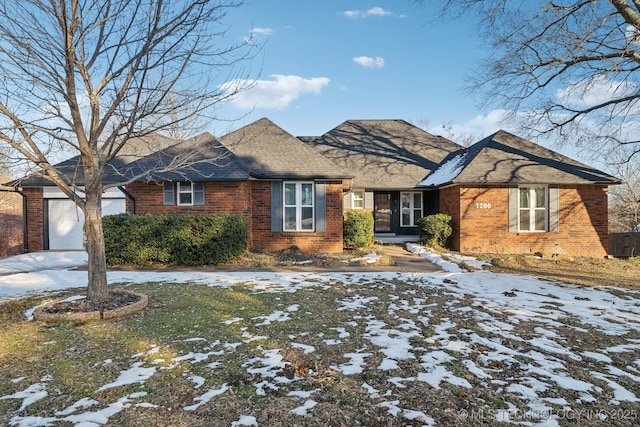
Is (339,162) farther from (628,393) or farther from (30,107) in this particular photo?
(628,393)

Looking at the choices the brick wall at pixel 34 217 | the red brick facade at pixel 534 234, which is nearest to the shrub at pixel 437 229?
the red brick facade at pixel 534 234

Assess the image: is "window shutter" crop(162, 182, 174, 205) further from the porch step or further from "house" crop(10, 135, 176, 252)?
the porch step

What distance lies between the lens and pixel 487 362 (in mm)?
3869

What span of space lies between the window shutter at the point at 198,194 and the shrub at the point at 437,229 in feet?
29.8

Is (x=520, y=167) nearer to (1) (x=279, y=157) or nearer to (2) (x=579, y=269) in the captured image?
(2) (x=579, y=269)

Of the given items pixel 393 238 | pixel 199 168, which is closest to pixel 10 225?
pixel 199 168

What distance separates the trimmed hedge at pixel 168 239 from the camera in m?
10.5

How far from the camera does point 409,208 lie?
1872 cm

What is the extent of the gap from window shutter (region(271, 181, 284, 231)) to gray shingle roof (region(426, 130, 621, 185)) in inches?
267

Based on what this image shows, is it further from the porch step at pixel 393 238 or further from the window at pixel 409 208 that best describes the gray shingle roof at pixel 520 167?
the window at pixel 409 208

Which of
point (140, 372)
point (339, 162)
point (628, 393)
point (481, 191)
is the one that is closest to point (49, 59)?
point (140, 372)

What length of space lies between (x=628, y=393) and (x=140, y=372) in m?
4.76

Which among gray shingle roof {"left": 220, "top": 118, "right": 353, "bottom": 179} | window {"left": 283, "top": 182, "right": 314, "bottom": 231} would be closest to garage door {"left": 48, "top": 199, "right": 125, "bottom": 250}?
gray shingle roof {"left": 220, "top": 118, "right": 353, "bottom": 179}

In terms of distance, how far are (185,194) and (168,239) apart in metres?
2.43
